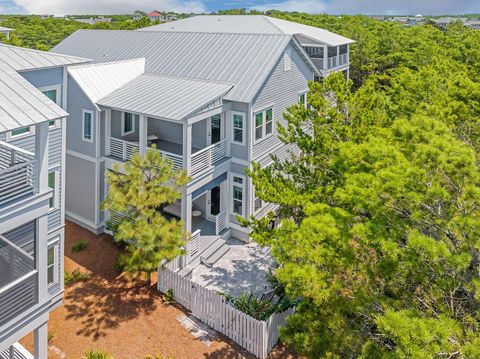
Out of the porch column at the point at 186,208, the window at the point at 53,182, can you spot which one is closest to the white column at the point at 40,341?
the window at the point at 53,182

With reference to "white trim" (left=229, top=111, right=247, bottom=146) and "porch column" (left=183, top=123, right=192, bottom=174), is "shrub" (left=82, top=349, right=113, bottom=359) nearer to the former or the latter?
"porch column" (left=183, top=123, right=192, bottom=174)

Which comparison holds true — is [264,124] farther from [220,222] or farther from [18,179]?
[18,179]

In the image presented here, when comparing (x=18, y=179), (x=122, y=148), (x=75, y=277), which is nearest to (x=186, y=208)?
(x=122, y=148)

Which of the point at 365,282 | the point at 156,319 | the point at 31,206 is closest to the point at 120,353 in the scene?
the point at 156,319

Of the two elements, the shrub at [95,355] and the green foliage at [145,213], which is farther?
the green foliage at [145,213]

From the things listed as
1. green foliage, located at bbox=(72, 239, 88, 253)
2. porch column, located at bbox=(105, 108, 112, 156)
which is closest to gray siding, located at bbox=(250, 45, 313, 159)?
porch column, located at bbox=(105, 108, 112, 156)

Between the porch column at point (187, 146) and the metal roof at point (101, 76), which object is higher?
the metal roof at point (101, 76)

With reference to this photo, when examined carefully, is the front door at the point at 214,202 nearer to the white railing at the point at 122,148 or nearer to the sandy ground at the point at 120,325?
the white railing at the point at 122,148
